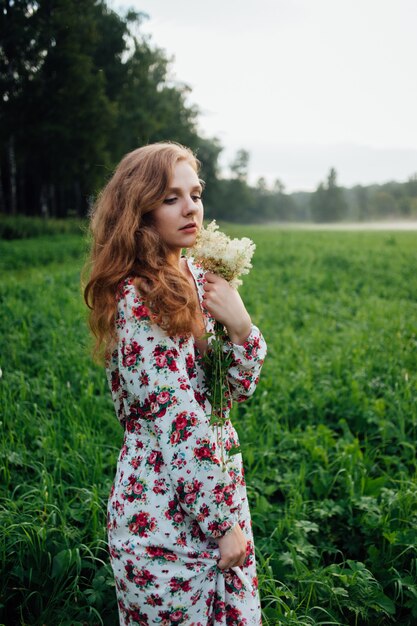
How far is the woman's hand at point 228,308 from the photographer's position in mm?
1521

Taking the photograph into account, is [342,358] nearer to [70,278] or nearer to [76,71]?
[70,278]

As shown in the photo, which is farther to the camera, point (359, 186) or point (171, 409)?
point (359, 186)

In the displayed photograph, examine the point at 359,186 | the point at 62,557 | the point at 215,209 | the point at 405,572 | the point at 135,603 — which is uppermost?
the point at 359,186

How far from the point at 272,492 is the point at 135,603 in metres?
1.59

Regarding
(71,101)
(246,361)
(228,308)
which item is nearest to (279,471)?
(246,361)

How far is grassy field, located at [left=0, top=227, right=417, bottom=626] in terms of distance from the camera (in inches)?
84.7

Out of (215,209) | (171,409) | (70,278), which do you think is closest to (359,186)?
(215,209)

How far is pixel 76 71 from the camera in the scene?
1603 centimetres

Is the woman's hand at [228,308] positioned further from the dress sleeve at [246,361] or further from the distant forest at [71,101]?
the distant forest at [71,101]

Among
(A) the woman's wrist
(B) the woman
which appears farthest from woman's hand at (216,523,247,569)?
(A) the woman's wrist

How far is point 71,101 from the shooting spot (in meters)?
17.3

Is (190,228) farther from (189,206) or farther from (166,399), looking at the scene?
(166,399)

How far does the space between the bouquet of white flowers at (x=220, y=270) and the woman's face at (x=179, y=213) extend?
0.14 feet

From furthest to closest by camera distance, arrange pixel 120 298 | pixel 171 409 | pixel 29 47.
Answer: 1. pixel 29 47
2. pixel 120 298
3. pixel 171 409
